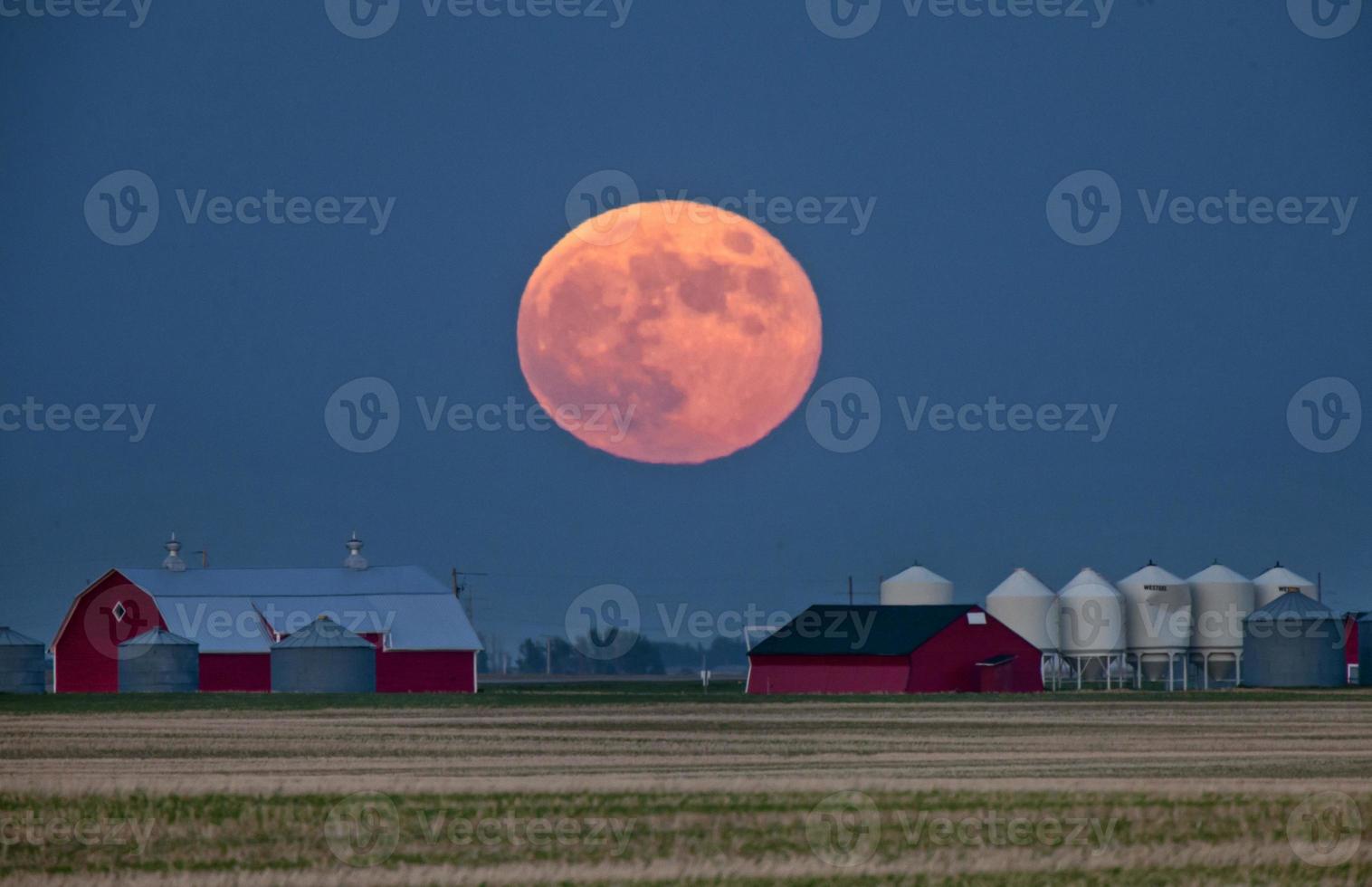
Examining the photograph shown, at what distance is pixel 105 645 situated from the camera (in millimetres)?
93312

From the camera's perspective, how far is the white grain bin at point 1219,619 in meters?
96.8

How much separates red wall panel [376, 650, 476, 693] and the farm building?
1.6 inches

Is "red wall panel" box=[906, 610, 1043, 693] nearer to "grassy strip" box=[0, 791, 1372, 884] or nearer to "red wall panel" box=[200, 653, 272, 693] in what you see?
"red wall panel" box=[200, 653, 272, 693]

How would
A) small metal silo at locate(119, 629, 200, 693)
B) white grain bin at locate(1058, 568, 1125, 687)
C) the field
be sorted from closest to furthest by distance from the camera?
the field < small metal silo at locate(119, 629, 200, 693) < white grain bin at locate(1058, 568, 1125, 687)

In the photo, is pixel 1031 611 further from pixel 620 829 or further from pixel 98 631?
pixel 620 829

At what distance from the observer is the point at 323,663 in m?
86.2

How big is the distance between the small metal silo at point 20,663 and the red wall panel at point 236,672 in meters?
8.76

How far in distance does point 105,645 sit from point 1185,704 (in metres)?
50.5

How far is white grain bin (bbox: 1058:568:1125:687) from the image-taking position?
96562 mm

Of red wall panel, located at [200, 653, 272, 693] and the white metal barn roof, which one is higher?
the white metal barn roof

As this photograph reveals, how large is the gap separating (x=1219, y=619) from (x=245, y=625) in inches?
1826

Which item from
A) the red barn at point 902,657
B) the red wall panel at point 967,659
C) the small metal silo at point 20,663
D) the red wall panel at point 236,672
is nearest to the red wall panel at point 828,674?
the red barn at point 902,657

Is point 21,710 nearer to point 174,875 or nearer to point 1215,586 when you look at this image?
point 174,875

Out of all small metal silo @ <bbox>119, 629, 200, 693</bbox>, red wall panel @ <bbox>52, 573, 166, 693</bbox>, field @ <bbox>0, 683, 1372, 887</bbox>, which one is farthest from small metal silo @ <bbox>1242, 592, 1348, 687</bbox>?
red wall panel @ <bbox>52, 573, 166, 693</bbox>
